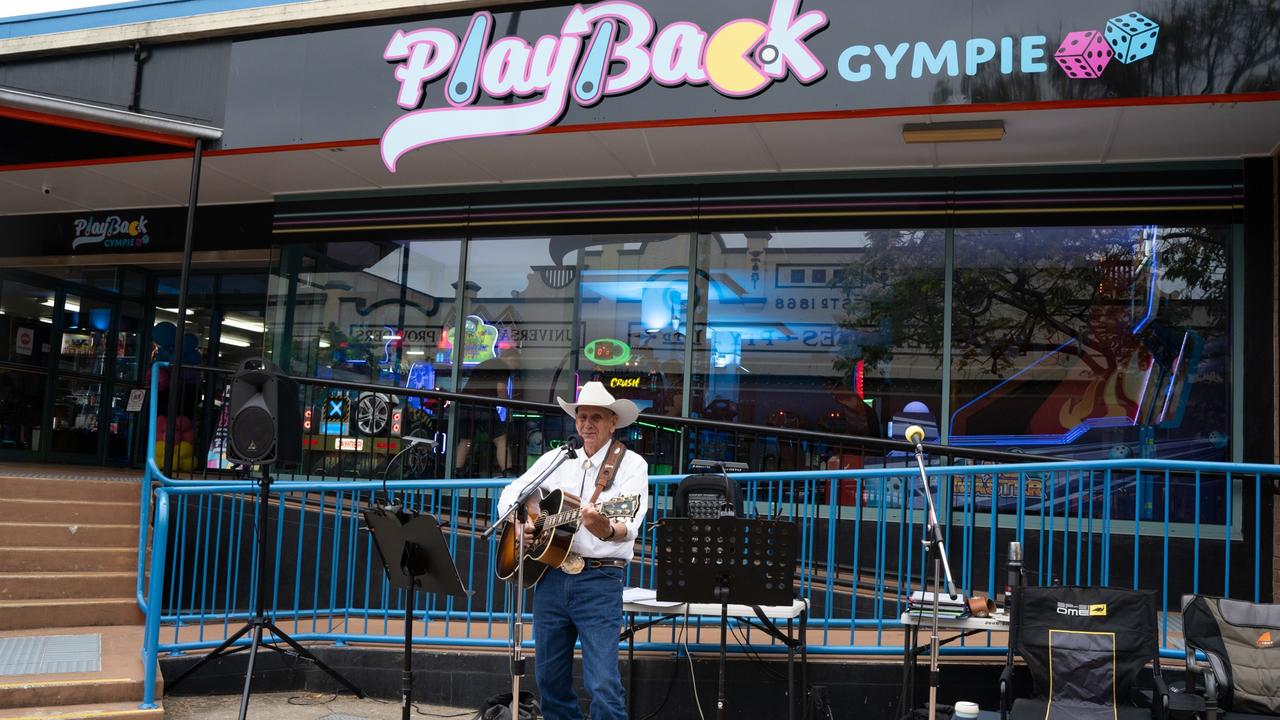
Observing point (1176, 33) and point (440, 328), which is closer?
point (1176, 33)

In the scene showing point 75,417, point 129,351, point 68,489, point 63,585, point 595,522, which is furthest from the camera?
point 129,351

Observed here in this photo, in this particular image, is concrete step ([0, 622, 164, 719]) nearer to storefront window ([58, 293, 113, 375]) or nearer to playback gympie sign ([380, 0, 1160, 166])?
playback gympie sign ([380, 0, 1160, 166])

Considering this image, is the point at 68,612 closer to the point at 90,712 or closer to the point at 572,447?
the point at 90,712

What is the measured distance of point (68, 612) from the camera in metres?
7.92

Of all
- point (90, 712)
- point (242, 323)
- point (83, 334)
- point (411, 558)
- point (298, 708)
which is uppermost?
point (242, 323)

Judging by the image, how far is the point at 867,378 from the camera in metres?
9.67

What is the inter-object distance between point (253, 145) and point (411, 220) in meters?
2.04

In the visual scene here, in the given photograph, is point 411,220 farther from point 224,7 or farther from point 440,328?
point 224,7

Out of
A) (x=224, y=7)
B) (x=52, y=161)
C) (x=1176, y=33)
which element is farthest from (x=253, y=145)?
(x=1176, y=33)

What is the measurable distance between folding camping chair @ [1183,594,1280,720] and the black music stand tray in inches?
145

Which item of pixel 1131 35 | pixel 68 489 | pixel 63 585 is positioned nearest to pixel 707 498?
pixel 1131 35

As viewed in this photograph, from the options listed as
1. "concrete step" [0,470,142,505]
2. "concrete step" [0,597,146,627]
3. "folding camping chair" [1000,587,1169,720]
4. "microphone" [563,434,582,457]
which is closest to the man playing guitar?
"microphone" [563,434,582,457]

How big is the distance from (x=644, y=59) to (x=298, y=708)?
17.3 feet

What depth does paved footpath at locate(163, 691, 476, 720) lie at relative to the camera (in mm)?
6570
